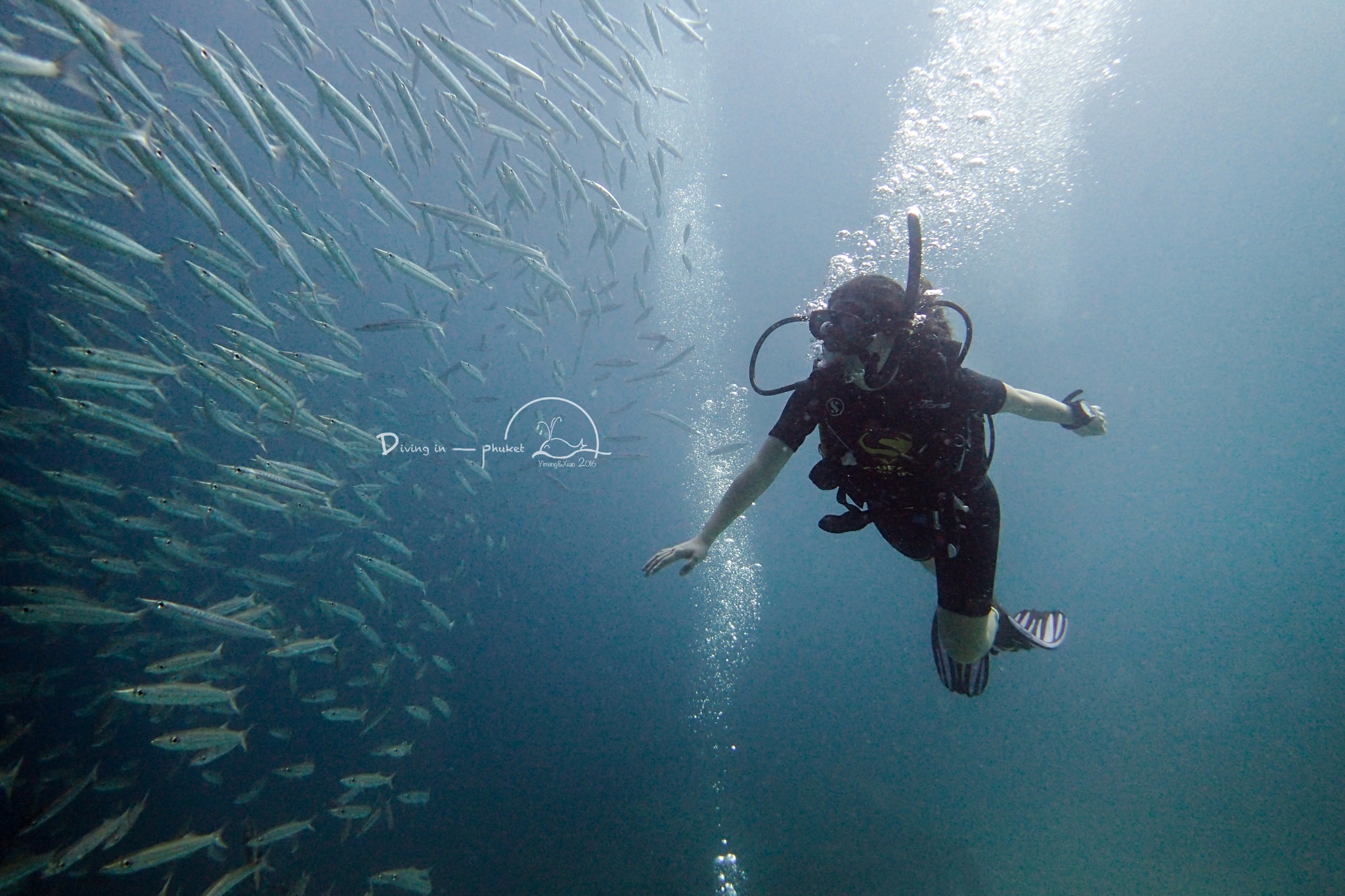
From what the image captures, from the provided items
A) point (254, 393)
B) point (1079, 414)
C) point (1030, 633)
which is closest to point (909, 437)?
point (1079, 414)

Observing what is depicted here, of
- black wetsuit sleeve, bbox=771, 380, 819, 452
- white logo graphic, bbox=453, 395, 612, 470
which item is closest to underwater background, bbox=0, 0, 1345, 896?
white logo graphic, bbox=453, 395, 612, 470

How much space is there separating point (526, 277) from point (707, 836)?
64.8 feet

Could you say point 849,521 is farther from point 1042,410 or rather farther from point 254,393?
point 254,393

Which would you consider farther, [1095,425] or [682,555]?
[1095,425]

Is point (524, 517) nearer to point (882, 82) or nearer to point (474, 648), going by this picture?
point (474, 648)

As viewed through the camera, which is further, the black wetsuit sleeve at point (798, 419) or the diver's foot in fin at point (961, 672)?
the diver's foot in fin at point (961, 672)

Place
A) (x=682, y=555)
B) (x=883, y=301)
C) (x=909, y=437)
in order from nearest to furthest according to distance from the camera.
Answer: (x=883, y=301) < (x=909, y=437) < (x=682, y=555)

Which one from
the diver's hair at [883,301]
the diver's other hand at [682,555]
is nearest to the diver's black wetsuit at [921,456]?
the diver's hair at [883,301]

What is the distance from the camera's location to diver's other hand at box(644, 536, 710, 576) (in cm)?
234

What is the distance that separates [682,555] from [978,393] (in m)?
1.56

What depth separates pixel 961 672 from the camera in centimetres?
292

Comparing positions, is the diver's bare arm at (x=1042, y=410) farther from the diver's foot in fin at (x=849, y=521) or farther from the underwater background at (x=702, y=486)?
the underwater background at (x=702, y=486)

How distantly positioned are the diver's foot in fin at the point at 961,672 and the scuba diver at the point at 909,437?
0.03 metres

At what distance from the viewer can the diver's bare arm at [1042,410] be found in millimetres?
2562
